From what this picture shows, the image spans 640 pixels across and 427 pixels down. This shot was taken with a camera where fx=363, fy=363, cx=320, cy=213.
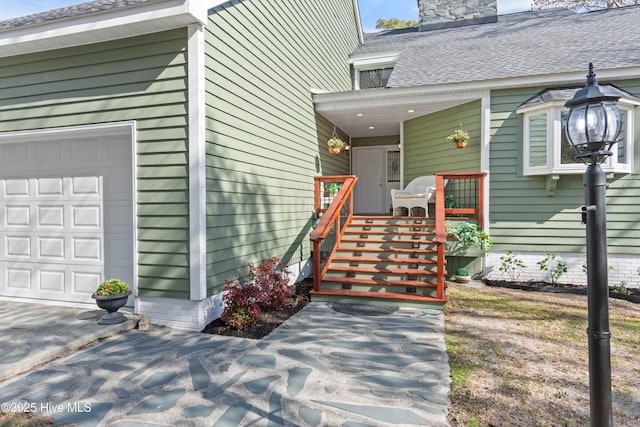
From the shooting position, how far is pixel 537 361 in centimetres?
326

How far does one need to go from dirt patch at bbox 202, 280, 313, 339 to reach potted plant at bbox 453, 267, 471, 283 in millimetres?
2853

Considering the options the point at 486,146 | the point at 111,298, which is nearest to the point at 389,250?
the point at 486,146

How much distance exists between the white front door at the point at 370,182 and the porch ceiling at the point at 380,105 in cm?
166

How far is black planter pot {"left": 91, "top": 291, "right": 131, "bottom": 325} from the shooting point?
3.76 metres

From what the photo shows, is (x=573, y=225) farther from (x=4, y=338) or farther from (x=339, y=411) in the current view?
(x=4, y=338)

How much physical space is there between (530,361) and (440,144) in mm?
5210

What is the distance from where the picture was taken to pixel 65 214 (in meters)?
4.62

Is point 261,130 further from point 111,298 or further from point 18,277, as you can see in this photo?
point 18,277

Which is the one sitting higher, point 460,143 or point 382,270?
point 460,143

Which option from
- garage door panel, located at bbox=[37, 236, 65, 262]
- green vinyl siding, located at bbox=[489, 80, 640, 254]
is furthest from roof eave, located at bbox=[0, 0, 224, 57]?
green vinyl siding, located at bbox=[489, 80, 640, 254]

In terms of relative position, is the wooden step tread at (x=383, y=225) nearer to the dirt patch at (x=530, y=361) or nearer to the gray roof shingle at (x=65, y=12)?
the dirt patch at (x=530, y=361)

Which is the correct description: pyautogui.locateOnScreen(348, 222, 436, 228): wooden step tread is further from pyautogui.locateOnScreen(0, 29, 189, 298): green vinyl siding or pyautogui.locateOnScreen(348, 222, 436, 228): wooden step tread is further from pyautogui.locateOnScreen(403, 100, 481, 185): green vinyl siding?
pyautogui.locateOnScreen(0, 29, 189, 298): green vinyl siding

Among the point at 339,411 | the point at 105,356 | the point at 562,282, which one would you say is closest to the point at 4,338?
the point at 105,356

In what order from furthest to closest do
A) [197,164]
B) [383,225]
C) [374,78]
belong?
1. [374,78]
2. [383,225]
3. [197,164]
